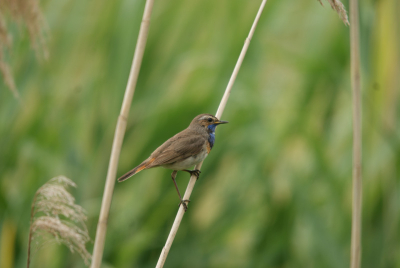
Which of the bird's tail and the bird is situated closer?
the bird's tail

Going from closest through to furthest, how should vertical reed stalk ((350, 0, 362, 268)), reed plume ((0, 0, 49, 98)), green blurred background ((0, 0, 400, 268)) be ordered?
reed plume ((0, 0, 49, 98)) → vertical reed stalk ((350, 0, 362, 268)) → green blurred background ((0, 0, 400, 268))

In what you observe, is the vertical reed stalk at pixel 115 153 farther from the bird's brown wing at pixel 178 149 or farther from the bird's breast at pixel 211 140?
the bird's breast at pixel 211 140

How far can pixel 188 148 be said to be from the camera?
133 inches

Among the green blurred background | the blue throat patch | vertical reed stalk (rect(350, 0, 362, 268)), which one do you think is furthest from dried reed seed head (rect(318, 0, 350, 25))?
the blue throat patch

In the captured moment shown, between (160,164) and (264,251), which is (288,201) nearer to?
(264,251)

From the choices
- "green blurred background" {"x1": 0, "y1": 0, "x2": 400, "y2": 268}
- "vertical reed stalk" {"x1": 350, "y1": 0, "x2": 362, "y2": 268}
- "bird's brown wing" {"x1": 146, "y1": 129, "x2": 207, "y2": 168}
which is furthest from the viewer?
"green blurred background" {"x1": 0, "y1": 0, "x2": 400, "y2": 268}

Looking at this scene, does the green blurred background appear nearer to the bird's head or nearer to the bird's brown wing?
the bird's head

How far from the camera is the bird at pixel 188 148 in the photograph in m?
3.25

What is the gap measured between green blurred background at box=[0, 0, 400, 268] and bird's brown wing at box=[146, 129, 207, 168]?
33 cm

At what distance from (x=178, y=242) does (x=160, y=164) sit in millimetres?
970

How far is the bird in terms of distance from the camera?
3252 millimetres

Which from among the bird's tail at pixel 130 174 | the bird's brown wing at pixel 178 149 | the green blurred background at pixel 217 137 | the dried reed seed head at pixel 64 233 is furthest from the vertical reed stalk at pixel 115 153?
the green blurred background at pixel 217 137

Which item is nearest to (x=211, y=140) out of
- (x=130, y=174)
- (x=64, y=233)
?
(x=130, y=174)

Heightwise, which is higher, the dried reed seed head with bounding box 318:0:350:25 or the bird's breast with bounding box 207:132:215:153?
the dried reed seed head with bounding box 318:0:350:25
